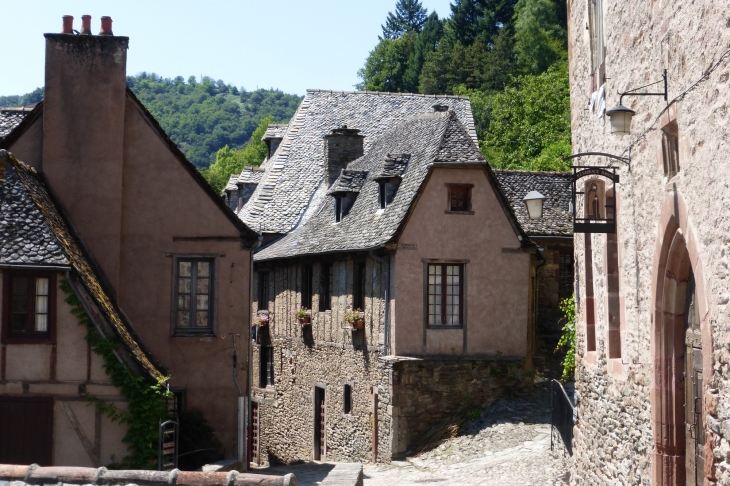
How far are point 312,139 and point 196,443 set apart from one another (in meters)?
16.6

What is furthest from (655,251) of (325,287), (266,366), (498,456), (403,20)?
(403,20)

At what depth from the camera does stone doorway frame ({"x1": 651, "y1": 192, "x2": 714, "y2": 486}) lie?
31.2 feet

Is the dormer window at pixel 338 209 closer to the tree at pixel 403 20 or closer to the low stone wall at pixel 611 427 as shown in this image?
the low stone wall at pixel 611 427

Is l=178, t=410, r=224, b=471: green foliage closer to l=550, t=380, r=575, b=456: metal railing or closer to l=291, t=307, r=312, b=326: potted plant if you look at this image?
l=550, t=380, r=575, b=456: metal railing

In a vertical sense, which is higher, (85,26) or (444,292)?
(85,26)

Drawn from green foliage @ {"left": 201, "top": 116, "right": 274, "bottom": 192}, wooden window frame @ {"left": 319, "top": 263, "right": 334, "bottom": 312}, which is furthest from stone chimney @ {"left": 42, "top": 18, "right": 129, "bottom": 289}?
green foliage @ {"left": 201, "top": 116, "right": 274, "bottom": 192}

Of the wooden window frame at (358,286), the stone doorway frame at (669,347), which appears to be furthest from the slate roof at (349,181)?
the stone doorway frame at (669,347)

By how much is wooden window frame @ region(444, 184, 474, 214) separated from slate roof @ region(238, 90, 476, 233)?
25.0 feet

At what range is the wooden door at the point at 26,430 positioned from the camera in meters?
13.7

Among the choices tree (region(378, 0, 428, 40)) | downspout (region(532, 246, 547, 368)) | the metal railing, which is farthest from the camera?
tree (region(378, 0, 428, 40))

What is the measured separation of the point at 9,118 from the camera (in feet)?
62.5

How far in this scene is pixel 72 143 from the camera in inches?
643

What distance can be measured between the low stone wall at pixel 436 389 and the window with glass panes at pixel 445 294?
0.86 metres

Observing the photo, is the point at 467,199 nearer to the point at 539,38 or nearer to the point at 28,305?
the point at 28,305
